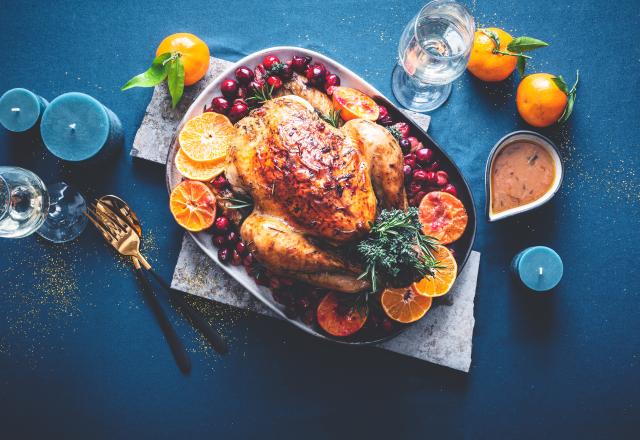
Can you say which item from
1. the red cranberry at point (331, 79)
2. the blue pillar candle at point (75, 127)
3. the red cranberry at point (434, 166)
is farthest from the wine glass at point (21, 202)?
the red cranberry at point (434, 166)

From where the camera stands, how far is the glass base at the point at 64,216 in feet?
8.53

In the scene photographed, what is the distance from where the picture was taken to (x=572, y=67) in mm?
2750

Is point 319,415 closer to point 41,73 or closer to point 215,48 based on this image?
point 215,48

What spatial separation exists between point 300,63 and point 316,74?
10cm

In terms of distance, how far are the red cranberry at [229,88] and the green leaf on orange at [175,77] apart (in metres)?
0.21

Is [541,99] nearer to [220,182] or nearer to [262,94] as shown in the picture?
[262,94]

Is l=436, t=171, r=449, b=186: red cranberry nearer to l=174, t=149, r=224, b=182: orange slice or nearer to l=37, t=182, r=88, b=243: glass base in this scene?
l=174, t=149, r=224, b=182: orange slice

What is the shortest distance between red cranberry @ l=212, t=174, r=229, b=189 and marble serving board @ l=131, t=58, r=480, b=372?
422mm

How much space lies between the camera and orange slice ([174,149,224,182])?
91.4 inches

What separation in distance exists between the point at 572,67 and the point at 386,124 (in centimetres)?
125

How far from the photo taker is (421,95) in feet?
8.75

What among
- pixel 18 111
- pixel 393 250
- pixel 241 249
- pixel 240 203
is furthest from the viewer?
pixel 18 111

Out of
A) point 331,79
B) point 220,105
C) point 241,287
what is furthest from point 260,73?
point 241,287

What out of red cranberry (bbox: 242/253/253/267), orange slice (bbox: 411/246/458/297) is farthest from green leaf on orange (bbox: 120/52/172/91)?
orange slice (bbox: 411/246/458/297)
